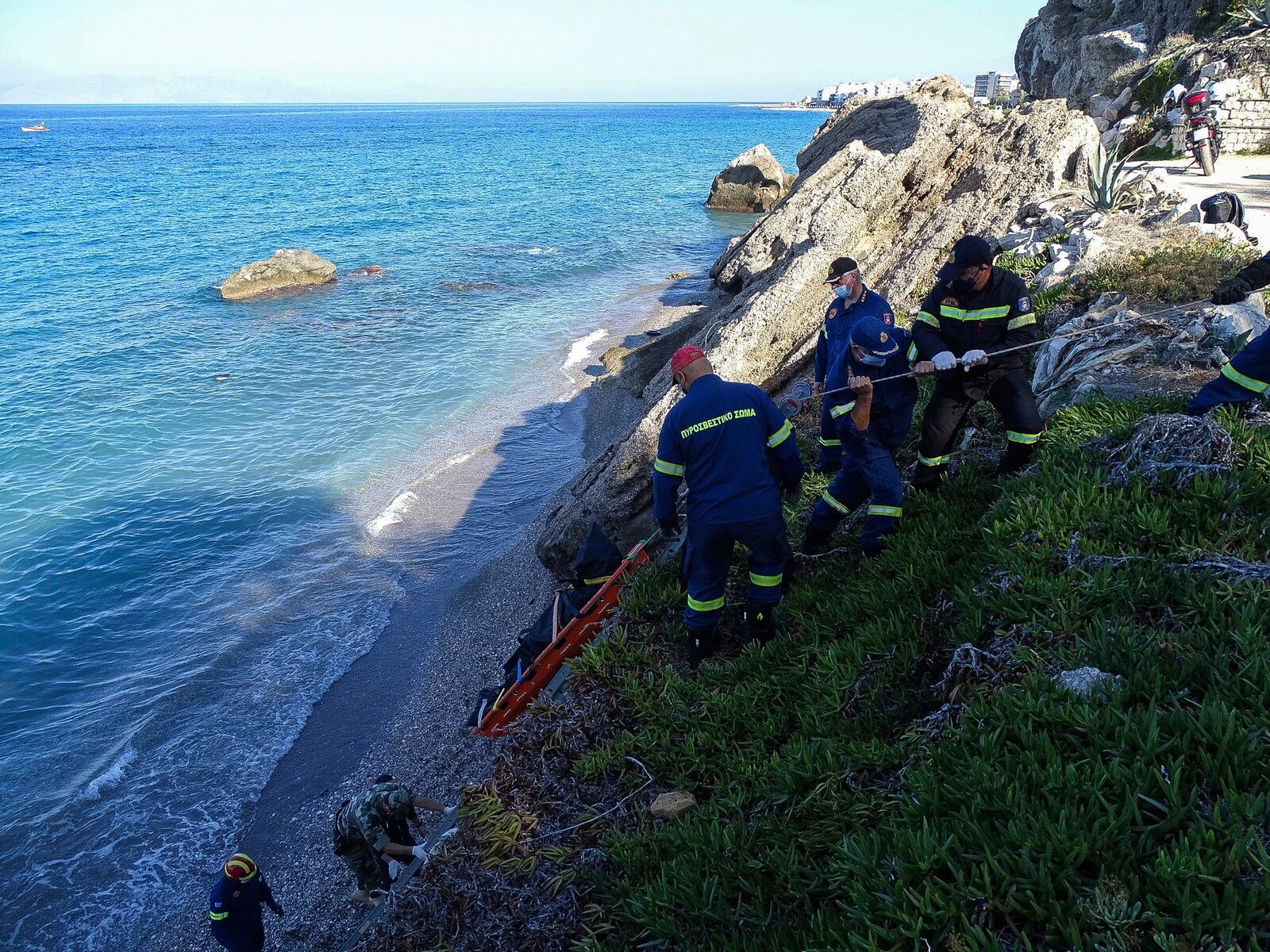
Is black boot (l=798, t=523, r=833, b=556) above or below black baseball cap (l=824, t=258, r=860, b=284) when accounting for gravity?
below

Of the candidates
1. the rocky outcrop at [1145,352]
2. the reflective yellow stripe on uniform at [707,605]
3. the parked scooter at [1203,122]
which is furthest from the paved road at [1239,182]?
the reflective yellow stripe on uniform at [707,605]

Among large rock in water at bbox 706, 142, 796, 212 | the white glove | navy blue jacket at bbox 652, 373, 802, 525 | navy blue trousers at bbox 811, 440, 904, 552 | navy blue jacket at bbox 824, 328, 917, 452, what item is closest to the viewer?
navy blue jacket at bbox 652, 373, 802, 525

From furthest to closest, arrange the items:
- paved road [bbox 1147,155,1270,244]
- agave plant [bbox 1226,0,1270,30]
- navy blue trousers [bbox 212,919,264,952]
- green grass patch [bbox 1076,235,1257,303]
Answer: agave plant [bbox 1226,0,1270,30] < paved road [bbox 1147,155,1270,244] < green grass patch [bbox 1076,235,1257,303] < navy blue trousers [bbox 212,919,264,952]

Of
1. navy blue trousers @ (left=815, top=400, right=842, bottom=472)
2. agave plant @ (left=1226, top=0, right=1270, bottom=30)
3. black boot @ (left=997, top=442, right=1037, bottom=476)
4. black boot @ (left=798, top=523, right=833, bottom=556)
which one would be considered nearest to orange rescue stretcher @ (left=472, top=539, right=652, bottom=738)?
black boot @ (left=798, top=523, right=833, bottom=556)

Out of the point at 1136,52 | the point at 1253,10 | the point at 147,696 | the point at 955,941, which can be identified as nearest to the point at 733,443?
the point at 955,941

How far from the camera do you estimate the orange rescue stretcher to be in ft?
21.5

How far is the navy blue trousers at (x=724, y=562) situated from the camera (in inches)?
212

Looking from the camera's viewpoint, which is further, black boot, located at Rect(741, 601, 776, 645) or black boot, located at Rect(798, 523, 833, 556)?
black boot, located at Rect(798, 523, 833, 556)


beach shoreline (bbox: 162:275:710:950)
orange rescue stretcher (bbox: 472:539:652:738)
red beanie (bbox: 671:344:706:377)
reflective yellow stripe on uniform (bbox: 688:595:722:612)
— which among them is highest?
red beanie (bbox: 671:344:706:377)

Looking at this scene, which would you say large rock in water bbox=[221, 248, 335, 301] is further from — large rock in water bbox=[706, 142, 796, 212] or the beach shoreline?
large rock in water bbox=[706, 142, 796, 212]

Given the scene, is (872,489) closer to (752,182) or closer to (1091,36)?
(1091,36)

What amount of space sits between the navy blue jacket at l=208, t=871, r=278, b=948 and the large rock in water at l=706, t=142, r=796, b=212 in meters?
46.8

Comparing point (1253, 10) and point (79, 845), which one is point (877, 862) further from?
point (1253, 10)

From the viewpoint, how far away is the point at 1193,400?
17.9 feet
